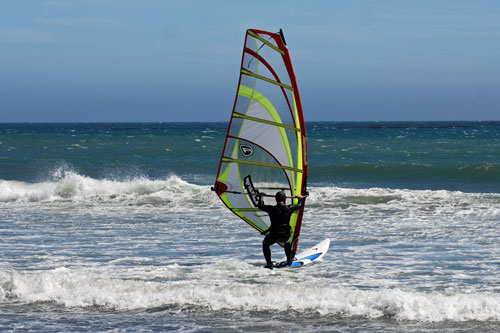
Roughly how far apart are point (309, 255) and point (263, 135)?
178cm

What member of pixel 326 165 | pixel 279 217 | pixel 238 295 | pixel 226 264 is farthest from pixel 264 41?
pixel 326 165

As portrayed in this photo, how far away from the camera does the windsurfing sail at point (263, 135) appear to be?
7.91 metres

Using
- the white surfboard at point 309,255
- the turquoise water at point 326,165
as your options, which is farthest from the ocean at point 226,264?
the turquoise water at point 326,165

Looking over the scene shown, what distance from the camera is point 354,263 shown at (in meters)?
8.62

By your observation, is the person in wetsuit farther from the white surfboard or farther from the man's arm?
the white surfboard

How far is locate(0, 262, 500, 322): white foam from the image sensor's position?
640 cm

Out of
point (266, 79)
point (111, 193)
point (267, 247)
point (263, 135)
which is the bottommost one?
point (111, 193)

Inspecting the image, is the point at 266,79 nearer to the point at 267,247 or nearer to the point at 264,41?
the point at 264,41

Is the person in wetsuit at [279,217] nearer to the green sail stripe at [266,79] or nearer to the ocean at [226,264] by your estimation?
the ocean at [226,264]

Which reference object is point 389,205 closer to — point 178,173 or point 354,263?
point 354,263

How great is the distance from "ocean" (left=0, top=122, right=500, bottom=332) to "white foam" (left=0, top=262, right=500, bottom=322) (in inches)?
0.7

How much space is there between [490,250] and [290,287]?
3.64 meters

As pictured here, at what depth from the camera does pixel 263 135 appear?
8242 mm

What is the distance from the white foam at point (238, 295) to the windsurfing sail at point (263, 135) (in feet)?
3.36
